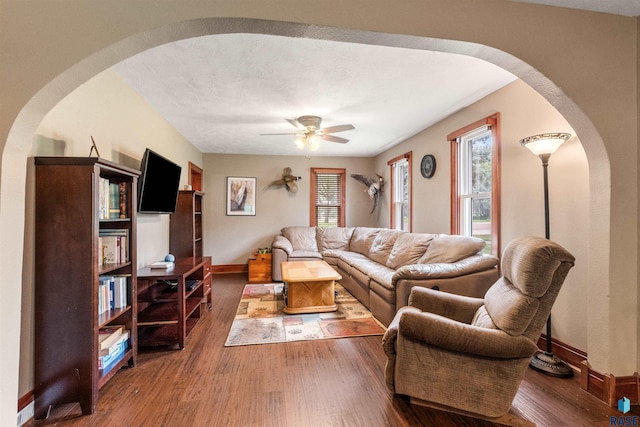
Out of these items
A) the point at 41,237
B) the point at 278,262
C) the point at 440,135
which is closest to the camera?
the point at 41,237

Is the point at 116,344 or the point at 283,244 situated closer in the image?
the point at 116,344

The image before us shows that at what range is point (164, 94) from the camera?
2.85m

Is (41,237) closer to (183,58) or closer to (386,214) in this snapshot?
(183,58)

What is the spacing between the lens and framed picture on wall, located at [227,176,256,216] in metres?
5.71

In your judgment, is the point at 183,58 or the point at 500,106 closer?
the point at 183,58

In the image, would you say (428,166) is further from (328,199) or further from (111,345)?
(111,345)

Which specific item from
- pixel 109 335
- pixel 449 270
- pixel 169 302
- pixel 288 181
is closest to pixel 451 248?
pixel 449 270

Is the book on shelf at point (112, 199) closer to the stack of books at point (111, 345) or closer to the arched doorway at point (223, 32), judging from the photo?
the arched doorway at point (223, 32)

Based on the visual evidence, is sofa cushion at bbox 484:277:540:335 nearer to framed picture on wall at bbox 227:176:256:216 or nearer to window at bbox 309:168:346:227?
window at bbox 309:168:346:227

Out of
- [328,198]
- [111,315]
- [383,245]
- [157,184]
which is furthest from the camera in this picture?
[328,198]

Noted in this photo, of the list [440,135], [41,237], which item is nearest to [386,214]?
[440,135]

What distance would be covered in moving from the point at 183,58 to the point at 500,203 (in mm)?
3208

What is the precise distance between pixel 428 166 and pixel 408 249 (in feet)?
4.27

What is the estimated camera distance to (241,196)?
5750mm
